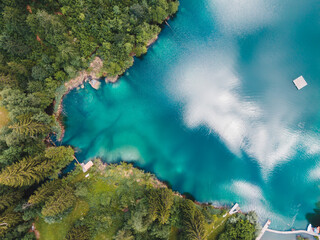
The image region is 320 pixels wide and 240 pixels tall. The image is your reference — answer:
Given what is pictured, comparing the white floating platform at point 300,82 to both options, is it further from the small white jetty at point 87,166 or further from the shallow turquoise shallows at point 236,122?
the small white jetty at point 87,166

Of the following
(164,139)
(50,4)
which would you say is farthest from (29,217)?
(50,4)

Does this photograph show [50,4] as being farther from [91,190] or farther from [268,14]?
[268,14]

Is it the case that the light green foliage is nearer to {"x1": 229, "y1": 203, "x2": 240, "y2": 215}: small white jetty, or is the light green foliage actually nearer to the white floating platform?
{"x1": 229, "y1": 203, "x2": 240, "y2": 215}: small white jetty

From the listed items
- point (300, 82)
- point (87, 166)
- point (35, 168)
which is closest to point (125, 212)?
point (87, 166)

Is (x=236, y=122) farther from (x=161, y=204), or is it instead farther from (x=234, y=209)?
(x=161, y=204)

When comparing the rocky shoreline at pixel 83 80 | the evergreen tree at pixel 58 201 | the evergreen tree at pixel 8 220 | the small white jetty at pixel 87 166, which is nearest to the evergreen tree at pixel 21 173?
the evergreen tree at pixel 58 201
